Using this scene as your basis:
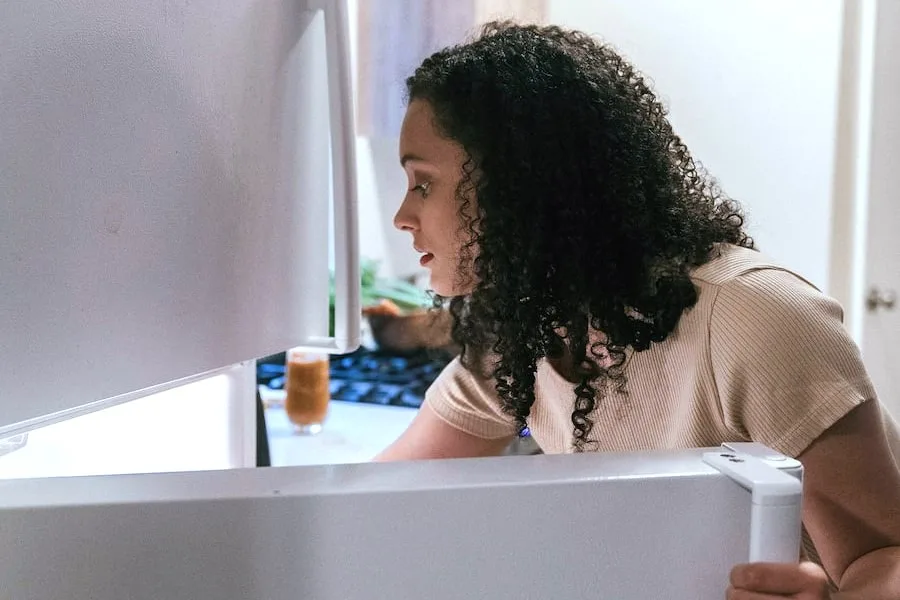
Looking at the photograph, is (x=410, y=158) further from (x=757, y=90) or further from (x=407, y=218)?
(x=757, y=90)

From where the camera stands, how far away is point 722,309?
2.26 ft

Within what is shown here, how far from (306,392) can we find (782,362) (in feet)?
2.95

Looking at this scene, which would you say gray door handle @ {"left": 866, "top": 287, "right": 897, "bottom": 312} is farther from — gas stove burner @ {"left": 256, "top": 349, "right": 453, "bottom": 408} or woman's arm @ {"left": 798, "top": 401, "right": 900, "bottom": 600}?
woman's arm @ {"left": 798, "top": 401, "right": 900, "bottom": 600}

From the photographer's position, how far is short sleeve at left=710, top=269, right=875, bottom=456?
61 cm

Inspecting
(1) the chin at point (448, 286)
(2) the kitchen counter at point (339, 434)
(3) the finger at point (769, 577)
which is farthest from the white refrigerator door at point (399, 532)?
(2) the kitchen counter at point (339, 434)

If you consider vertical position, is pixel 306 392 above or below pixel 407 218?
below

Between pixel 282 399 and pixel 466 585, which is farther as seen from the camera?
pixel 282 399

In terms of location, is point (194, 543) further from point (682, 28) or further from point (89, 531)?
point (682, 28)

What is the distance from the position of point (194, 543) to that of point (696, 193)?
70cm

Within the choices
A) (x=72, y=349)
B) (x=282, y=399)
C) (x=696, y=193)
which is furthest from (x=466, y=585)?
(x=282, y=399)

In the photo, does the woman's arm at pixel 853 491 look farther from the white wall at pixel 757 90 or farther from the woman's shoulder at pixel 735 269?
the white wall at pixel 757 90

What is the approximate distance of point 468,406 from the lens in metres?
0.99

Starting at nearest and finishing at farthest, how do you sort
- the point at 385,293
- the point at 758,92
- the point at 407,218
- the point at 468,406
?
1. the point at 407,218
2. the point at 468,406
3. the point at 758,92
4. the point at 385,293

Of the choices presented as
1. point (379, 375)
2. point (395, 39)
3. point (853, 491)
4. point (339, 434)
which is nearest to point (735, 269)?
point (853, 491)
